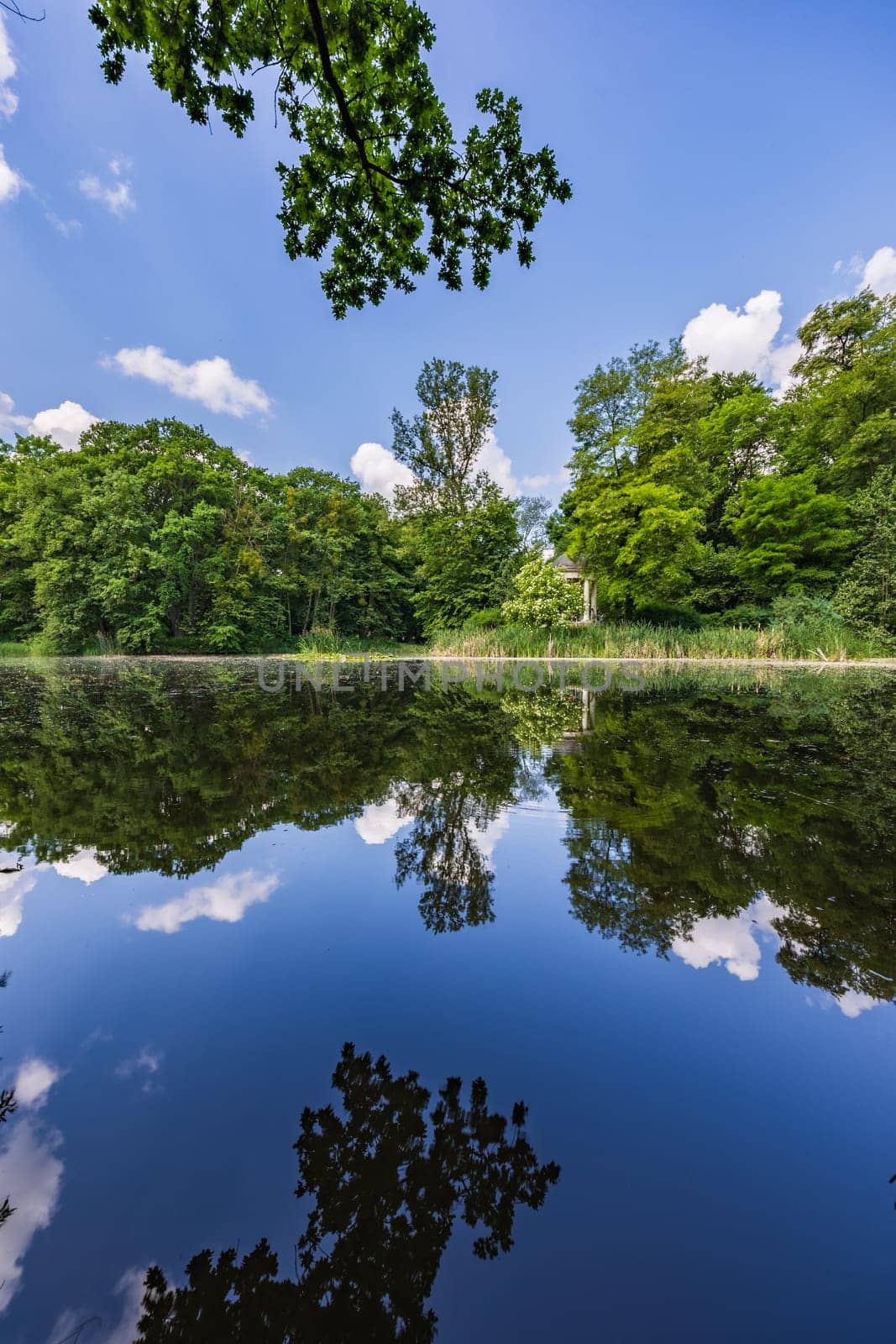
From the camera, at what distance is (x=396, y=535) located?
2938 centimetres

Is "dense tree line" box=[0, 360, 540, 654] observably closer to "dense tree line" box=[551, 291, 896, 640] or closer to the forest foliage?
the forest foliage

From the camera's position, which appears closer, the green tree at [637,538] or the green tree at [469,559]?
the green tree at [637,538]

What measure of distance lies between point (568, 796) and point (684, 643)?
46.8 feet

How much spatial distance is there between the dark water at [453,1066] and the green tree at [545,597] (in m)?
12.8

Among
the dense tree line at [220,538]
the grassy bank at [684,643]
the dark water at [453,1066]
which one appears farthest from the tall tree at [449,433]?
the dark water at [453,1066]

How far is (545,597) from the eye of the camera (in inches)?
605

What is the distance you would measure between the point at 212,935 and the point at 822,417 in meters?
27.8

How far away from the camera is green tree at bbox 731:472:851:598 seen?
1862 centimetres

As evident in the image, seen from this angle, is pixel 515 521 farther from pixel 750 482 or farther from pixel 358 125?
pixel 358 125

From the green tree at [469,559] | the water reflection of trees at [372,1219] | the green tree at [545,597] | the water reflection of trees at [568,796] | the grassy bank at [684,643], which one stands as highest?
the green tree at [469,559]

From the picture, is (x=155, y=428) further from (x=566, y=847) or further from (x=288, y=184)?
(x=566, y=847)

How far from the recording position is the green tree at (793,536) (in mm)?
18625

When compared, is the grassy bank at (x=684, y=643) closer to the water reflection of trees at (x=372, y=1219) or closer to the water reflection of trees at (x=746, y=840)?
the water reflection of trees at (x=746, y=840)

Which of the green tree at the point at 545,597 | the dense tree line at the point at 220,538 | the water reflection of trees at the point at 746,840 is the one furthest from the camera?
the dense tree line at the point at 220,538
